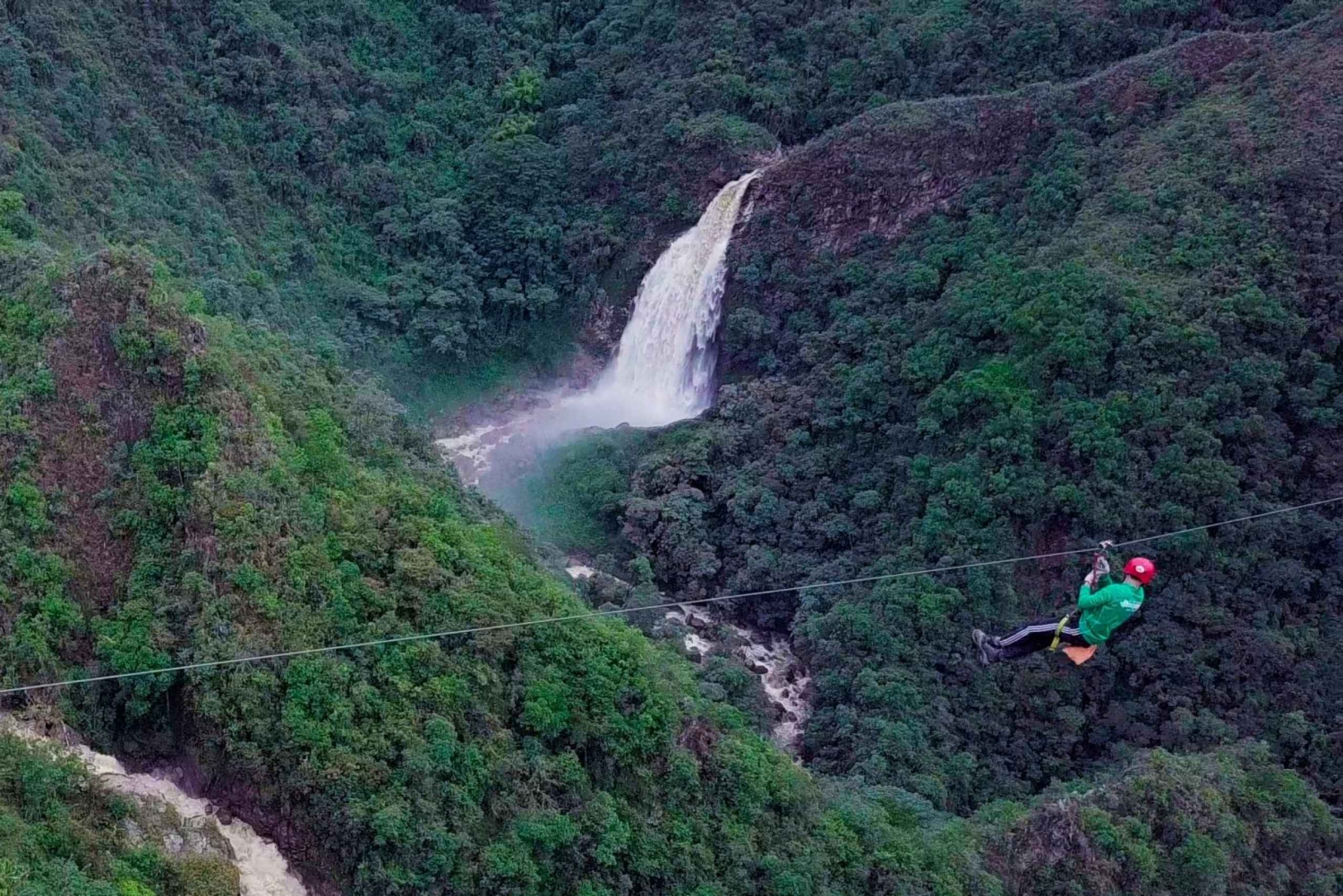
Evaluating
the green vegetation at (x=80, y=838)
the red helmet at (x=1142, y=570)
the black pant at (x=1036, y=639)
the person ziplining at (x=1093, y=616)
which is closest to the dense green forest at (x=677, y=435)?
the green vegetation at (x=80, y=838)

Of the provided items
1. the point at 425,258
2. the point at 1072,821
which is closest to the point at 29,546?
the point at 1072,821

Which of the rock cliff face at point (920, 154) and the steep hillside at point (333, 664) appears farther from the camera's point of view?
the rock cliff face at point (920, 154)

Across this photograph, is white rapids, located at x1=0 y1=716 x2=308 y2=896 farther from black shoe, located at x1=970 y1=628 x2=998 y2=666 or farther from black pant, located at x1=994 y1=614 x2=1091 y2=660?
black pant, located at x1=994 y1=614 x2=1091 y2=660

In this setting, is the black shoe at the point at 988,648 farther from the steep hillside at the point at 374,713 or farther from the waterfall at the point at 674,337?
the waterfall at the point at 674,337

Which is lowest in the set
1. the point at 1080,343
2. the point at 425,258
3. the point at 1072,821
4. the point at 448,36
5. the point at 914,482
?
the point at 1072,821

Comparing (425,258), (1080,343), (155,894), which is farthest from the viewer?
(425,258)

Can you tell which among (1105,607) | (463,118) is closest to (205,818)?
(1105,607)

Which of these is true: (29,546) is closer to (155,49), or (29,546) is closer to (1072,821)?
(1072,821)
